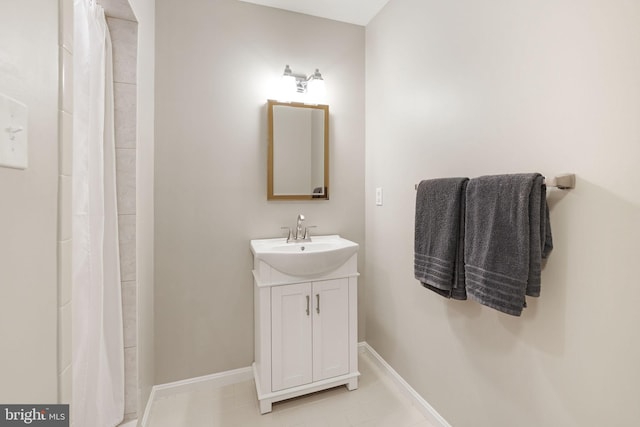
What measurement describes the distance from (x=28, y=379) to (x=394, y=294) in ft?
5.54

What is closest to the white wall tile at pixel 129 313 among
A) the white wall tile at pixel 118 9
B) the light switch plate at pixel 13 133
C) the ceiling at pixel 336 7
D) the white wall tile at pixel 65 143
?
the white wall tile at pixel 65 143

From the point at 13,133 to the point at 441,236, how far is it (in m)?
1.38

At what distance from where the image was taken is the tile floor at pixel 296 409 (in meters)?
1.54

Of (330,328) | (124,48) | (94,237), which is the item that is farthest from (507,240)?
(124,48)

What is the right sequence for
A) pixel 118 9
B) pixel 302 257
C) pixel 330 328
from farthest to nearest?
pixel 330 328 → pixel 302 257 → pixel 118 9

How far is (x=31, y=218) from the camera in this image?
537 mm

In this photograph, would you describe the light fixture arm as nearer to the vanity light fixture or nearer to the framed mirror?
the vanity light fixture

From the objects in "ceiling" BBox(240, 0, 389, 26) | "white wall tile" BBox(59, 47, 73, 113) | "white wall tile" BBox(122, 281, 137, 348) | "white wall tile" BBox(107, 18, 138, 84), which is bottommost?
"white wall tile" BBox(122, 281, 137, 348)

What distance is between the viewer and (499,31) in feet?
3.77

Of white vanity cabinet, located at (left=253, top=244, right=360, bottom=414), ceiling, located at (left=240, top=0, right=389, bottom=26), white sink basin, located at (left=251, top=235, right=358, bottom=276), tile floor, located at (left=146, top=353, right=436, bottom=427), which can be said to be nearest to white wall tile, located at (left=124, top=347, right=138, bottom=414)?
tile floor, located at (left=146, top=353, right=436, bottom=427)

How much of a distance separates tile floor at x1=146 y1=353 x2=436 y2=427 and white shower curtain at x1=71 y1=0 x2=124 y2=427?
0.41 meters

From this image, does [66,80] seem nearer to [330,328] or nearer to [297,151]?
[297,151]

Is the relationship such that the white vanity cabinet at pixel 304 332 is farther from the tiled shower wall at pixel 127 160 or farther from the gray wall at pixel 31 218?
the gray wall at pixel 31 218

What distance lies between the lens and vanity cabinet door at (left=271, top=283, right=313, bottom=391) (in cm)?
160
